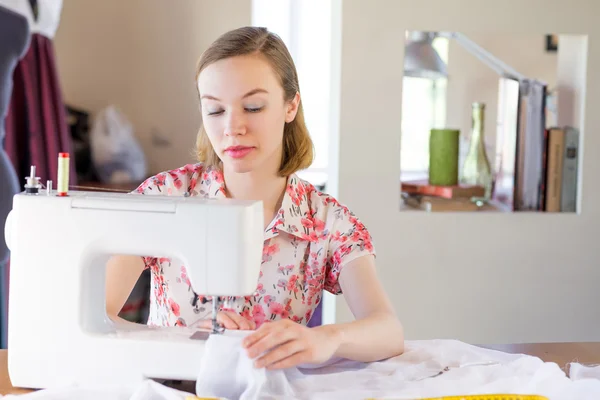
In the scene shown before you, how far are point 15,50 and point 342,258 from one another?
1.51 meters

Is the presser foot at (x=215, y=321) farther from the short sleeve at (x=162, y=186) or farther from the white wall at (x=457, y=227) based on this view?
the white wall at (x=457, y=227)

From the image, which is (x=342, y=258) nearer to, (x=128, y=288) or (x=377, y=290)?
(x=377, y=290)

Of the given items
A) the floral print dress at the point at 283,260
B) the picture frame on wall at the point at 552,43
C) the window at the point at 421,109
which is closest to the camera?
the floral print dress at the point at 283,260

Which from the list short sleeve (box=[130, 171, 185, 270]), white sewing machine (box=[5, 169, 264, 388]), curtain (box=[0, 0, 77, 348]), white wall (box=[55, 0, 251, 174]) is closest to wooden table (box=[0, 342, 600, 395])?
white sewing machine (box=[5, 169, 264, 388])

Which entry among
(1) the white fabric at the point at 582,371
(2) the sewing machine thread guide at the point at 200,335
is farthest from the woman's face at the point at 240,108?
(1) the white fabric at the point at 582,371

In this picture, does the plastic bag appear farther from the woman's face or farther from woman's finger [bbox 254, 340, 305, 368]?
woman's finger [bbox 254, 340, 305, 368]

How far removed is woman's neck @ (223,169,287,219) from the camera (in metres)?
1.63

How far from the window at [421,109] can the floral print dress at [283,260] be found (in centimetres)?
150

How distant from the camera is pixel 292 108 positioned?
1655mm

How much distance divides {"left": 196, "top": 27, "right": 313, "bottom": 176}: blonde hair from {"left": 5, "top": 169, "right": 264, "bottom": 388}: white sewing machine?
0.36 meters

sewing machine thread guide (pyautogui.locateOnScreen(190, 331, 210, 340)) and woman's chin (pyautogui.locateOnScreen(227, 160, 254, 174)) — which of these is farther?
woman's chin (pyautogui.locateOnScreen(227, 160, 254, 174))

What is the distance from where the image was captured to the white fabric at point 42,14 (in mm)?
2613

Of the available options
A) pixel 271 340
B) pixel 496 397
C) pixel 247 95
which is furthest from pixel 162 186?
pixel 496 397

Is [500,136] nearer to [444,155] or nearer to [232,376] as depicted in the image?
[444,155]
